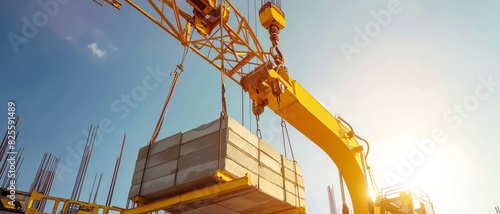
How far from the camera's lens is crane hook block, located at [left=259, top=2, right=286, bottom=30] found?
843 centimetres

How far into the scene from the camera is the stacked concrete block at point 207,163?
446 centimetres

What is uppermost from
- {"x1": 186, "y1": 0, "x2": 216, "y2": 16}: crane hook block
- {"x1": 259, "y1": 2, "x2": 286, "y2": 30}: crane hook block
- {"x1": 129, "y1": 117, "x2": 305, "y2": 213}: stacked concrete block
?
{"x1": 186, "y1": 0, "x2": 216, "y2": 16}: crane hook block

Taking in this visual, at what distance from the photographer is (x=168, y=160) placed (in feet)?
16.3

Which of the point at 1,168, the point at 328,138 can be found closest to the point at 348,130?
the point at 328,138

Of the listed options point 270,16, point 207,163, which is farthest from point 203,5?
point 207,163

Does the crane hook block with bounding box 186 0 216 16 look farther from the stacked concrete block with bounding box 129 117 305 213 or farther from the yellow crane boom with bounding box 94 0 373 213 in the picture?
the stacked concrete block with bounding box 129 117 305 213

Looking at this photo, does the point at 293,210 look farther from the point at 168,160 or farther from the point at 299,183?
the point at 168,160

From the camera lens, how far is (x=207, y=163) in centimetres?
444

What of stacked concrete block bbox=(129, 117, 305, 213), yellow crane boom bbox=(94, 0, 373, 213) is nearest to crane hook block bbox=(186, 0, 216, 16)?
yellow crane boom bbox=(94, 0, 373, 213)

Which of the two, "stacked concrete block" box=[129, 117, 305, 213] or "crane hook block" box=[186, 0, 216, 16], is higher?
"crane hook block" box=[186, 0, 216, 16]

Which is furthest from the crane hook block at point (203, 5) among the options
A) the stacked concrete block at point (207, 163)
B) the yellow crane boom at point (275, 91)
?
the stacked concrete block at point (207, 163)

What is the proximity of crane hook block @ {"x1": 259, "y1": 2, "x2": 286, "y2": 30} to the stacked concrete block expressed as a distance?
13.4 ft

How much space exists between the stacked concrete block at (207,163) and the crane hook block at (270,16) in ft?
13.4

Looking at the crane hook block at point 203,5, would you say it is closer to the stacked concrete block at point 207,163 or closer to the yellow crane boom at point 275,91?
the yellow crane boom at point 275,91
